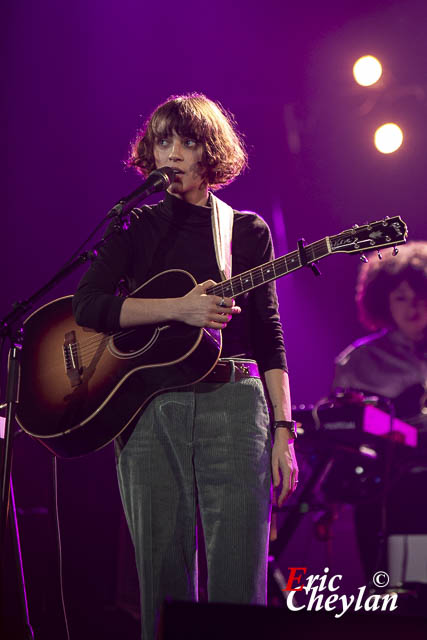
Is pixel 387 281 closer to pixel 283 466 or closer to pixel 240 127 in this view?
pixel 240 127

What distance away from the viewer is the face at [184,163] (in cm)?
257

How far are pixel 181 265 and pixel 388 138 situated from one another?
3.99 metres

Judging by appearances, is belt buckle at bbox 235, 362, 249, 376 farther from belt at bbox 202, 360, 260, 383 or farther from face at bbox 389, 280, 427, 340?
face at bbox 389, 280, 427, 340

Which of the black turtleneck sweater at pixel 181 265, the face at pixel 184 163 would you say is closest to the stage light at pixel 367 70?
the face at pixel 184 163

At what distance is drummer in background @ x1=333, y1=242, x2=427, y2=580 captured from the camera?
4.05m

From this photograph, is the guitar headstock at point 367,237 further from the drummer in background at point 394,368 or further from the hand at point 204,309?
the drummer in background at point 394,368

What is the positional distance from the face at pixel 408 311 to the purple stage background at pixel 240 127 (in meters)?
1.08

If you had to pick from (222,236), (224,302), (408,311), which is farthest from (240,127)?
(224,302)

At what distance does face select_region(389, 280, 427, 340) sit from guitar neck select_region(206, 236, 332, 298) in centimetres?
254

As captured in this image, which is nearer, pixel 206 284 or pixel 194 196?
pixel 206 284

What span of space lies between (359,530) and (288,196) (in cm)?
293

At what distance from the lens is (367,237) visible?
2.33 m

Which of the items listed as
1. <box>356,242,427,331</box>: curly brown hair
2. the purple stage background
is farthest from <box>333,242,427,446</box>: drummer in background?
the purple stage background

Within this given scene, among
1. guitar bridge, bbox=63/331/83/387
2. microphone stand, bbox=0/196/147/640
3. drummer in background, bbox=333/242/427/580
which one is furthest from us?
drummer in background, bbox=333/242/427/580
